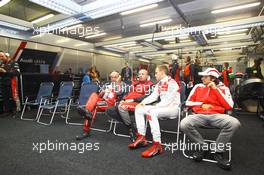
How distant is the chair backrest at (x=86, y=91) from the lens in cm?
368

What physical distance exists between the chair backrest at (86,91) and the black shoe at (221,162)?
8.35ft

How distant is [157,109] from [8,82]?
4478 mm

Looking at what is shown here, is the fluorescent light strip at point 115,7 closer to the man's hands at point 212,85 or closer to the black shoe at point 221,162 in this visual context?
the man's hands at point 212,85

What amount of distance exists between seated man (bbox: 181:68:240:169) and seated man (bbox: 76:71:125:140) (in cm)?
138

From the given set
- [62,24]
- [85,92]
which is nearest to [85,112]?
[85,92]

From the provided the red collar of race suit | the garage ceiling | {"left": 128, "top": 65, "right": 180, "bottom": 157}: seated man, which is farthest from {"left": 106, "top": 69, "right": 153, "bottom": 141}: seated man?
the garage ceiling

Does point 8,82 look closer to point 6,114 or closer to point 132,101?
point 6,114

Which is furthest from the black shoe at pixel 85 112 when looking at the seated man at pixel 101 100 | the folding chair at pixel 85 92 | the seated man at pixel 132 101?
the folding chair at pixel 85 92

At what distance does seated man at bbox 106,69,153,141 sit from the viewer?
2.74m

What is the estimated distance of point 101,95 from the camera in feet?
10.6

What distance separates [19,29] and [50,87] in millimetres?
3986

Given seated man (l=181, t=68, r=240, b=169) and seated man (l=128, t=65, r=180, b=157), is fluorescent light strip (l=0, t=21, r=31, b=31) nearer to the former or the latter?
seated man (l=128, t=65, r=180, b=157)

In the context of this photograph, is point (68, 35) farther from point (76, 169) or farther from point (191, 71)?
point (76, 169)

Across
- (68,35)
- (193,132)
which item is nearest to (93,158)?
(193,132)
